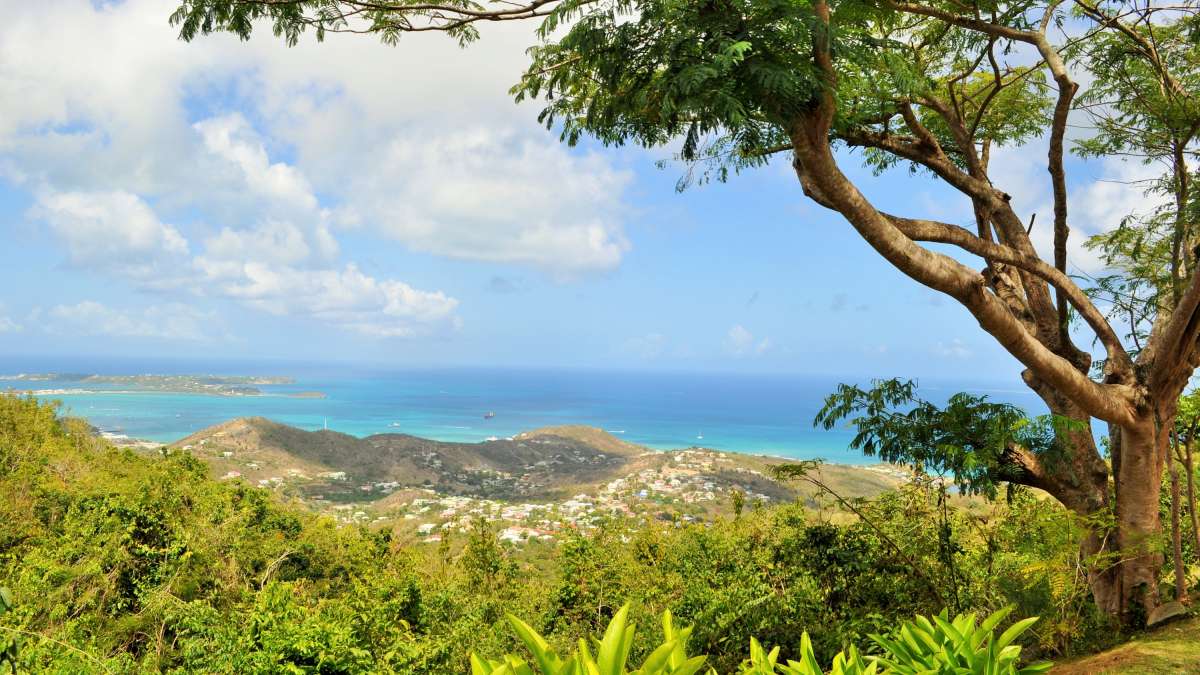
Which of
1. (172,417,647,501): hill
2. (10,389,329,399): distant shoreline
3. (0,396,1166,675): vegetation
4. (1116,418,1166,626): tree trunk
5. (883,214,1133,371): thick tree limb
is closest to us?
(883,214,1133,371): thick tree limb

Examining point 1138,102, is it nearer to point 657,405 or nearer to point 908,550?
point 908,550

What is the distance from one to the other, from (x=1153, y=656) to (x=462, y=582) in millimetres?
9284

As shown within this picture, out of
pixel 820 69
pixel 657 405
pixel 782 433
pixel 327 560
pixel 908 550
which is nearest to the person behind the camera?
pixel 820 69

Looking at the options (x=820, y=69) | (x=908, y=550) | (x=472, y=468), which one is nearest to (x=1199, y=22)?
(x=820, y=69)

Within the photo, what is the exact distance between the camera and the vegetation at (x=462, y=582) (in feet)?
14.5

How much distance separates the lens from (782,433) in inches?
2985

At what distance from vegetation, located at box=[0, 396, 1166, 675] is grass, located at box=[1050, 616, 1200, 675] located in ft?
0.84

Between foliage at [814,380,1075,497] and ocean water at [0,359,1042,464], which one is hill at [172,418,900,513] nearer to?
ocean water at [0,359,1042,464]

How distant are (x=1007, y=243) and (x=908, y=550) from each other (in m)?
2.29

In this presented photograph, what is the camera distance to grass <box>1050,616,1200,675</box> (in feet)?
8.99

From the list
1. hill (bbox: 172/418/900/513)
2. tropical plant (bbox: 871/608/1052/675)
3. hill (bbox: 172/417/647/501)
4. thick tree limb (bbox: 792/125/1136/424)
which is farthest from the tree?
hill (bbox: 172/417/647/501)

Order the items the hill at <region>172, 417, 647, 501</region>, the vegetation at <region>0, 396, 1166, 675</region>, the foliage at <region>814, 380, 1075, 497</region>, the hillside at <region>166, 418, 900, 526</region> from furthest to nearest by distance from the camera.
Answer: the hill at <region>172, 417, 647, 501</region> → the hillside at <region>166, 418, 900, 526</region> → the vegetation at <region>0, 396, 1166, 675</region> → the foliage at <region>814, 380, 1075, 497</region>

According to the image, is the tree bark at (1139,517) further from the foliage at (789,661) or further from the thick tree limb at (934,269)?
the foliage at (789,661)

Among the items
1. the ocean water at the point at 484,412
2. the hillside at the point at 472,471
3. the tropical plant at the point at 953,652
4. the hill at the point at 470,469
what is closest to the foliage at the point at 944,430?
the tropical plant at the point at 953,652
